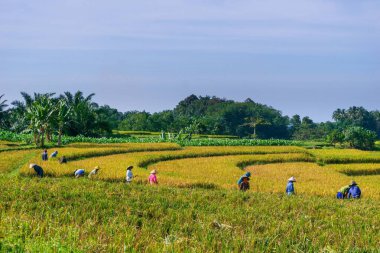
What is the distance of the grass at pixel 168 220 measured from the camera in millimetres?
7172

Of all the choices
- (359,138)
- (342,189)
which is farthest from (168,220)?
(359,138)

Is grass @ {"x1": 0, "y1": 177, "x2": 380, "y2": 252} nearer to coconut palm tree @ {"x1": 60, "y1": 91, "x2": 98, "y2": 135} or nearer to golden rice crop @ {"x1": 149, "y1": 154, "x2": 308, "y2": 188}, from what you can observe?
golden rice crop @ {"x1": 149, "y1": 154, "x2": 308, "y2": 188}

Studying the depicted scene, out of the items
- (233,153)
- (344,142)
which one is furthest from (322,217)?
(344,142)

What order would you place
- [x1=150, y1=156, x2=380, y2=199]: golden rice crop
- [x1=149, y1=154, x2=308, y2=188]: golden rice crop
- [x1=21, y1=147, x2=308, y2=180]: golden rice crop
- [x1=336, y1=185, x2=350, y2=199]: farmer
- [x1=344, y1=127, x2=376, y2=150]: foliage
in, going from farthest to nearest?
[x1=344, y1=127, x2=376, y2=150]: foliage
[x1=21, y1=147, x2=308, y2=180]: golden rice crop
[x1=149, y1=154, x2=308, y2=188]: golden rice crop
[x1=150, y1=156, x2=380, y2=199]: golden rice crop
[x1=336, y1=185, x2=350, y2=199]: farmer

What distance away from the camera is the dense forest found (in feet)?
138

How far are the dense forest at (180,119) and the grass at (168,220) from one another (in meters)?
24.3

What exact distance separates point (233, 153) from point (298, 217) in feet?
80.7

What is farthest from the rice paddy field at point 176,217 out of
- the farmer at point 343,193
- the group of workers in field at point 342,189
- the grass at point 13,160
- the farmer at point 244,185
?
the farmer at point 244,185

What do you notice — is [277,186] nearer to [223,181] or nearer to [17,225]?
[223,181]

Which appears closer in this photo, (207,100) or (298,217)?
(298,217)

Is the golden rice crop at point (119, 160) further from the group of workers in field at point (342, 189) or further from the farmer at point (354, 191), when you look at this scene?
the farmer at point (354, 191)

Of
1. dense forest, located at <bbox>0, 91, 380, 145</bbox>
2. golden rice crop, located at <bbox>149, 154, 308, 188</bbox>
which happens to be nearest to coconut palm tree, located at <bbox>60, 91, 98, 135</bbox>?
dense forest, located at <bbox>0, 91, 380, 145</bbox>

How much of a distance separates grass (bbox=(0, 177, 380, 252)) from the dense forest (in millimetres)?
24322

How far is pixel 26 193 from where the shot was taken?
1328 cm
